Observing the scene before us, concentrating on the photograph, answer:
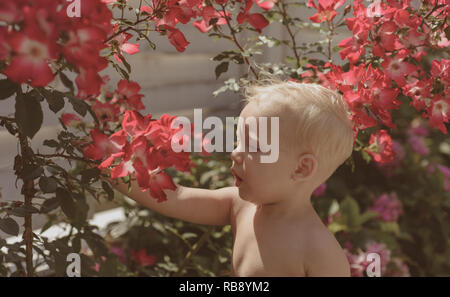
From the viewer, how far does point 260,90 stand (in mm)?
1250

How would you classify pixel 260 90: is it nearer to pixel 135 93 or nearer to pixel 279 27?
→ pixel 135 93

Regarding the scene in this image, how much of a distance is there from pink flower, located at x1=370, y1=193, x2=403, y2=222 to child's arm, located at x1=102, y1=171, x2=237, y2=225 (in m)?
1.39

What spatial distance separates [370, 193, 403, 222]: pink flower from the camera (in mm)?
2574

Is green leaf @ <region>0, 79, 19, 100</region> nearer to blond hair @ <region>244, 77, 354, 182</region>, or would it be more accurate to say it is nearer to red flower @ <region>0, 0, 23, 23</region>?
red flower @ <region>0, 0, 23, 23</region>

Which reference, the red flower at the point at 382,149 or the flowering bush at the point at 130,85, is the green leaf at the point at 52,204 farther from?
the red flower at the point at 382,149

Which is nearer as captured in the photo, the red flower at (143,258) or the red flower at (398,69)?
the red flower at (398,69)

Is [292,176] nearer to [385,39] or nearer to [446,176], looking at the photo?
[385,39]

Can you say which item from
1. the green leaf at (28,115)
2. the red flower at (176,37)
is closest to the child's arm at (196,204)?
the red flower at (176,37)

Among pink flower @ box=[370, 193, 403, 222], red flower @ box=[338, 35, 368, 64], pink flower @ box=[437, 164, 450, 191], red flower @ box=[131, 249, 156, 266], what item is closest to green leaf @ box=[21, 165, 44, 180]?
red flower @ box=[338, 35, 368, 64]

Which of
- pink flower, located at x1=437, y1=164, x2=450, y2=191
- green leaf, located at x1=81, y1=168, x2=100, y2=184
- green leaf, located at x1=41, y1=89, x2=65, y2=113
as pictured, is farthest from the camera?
pink flower, located at x1=437, y1=164, x2=450, y2=191

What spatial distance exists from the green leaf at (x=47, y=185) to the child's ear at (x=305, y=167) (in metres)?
0.52

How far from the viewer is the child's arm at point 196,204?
4.51 ft

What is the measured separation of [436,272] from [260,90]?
1.82 metres
